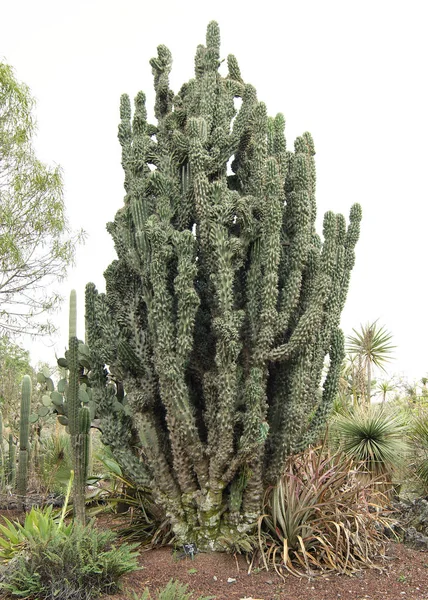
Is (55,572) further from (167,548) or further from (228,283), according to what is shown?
(228,283)

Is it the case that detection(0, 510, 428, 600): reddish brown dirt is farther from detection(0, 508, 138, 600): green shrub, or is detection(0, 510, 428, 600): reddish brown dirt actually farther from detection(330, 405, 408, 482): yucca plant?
detection(330, 405, 408, 482): yucca plant

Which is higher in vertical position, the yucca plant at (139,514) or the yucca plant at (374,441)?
the yucca plant at (374,441)

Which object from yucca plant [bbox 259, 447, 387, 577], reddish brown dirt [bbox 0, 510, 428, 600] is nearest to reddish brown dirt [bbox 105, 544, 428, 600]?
reddish brown dirt [bbox 0, 510, 428, 600]

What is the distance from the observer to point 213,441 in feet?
19.5

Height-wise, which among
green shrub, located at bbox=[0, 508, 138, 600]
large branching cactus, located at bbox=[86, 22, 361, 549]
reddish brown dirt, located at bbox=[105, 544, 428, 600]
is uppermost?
large branching cactus, located at bbox=[86, 22, 361, 549]

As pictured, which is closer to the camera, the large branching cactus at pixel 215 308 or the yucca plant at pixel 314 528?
the large branching cactus at pixel 215 308

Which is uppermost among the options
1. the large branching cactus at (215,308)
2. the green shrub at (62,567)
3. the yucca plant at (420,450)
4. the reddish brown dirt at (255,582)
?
the large branching cactus at (215,308)

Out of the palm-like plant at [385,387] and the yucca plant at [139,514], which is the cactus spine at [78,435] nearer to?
the yucca plant at [139,514]

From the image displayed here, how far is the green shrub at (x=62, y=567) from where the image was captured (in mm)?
4953

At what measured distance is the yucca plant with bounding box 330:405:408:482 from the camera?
9695 millimetres

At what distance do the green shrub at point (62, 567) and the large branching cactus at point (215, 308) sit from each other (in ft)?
3.70

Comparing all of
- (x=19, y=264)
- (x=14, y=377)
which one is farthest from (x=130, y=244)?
(x=14, y=377)

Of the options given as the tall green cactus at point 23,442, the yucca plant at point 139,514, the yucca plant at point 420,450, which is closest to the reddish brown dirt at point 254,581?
the yucca plant at point 139,514

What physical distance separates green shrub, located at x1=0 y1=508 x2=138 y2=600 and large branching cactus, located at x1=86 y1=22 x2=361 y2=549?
3.70ft
